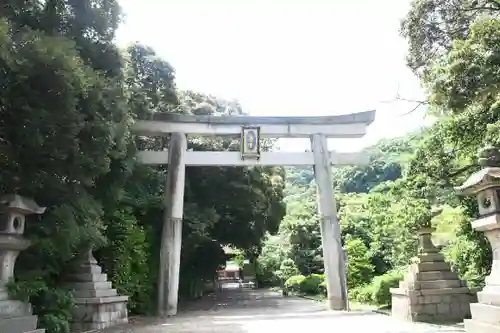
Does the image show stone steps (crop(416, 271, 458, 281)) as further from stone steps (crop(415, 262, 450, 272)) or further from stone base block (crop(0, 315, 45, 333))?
stone base block (crop(0, 315, 45, 333))

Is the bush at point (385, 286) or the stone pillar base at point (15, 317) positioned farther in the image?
the bush at point (385, 286)

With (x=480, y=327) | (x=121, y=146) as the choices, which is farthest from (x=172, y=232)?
(x=480, y=327)

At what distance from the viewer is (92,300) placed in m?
9.16

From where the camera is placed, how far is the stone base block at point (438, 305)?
8.65 m

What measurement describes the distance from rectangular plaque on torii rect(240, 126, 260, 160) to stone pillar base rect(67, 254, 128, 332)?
576 centimetres

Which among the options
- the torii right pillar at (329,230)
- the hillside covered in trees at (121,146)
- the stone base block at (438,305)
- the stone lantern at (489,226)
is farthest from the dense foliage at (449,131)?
the torii right pillar at (329,230)

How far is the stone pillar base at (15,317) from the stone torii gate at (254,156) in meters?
6.44

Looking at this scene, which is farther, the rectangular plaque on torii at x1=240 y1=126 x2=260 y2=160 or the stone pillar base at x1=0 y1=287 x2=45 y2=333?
the rectangular plaque on torii at x1=240 y1=126 x2=260 y2=160

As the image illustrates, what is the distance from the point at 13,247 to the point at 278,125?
947cm

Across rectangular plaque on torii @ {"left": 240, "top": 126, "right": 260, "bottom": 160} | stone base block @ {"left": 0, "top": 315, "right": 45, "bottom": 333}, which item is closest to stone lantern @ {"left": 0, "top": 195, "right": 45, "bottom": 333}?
stone base block @ {"left": 0, "top": 315, "right": 45, "bottom": 333}

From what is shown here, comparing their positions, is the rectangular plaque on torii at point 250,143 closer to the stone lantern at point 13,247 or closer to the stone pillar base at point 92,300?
the stone pillar base at point 92,300

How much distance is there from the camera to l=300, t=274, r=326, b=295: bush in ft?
70.2

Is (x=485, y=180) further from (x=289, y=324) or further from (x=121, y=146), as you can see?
(x=121, y=146)

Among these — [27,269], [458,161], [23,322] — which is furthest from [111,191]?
[458,161]
